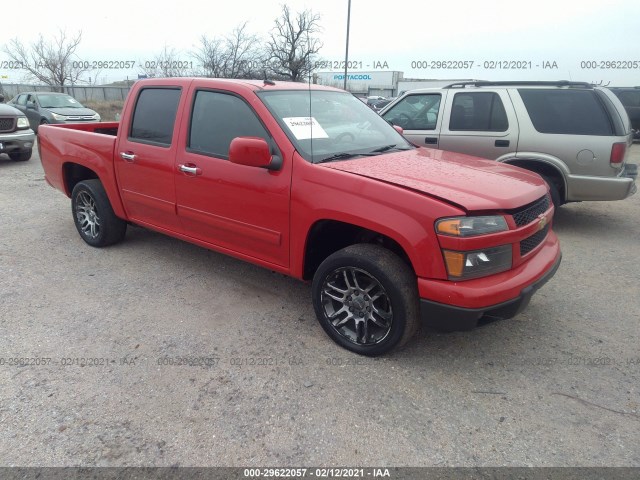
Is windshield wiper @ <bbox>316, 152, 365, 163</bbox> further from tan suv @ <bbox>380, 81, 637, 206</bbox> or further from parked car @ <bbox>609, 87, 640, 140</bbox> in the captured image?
parked car @ <bbox>609, 87, 640, 140</bbox>

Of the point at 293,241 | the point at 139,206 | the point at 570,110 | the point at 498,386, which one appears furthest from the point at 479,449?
the point at 570,110

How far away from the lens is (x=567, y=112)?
5.62m

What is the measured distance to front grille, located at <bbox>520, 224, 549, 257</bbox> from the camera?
117 inches

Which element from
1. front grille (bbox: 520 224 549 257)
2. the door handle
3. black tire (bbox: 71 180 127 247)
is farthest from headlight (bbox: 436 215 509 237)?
black tire (bbox: 71 180 127 247)

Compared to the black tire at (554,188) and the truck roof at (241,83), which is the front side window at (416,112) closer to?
the black tire at (554,188)

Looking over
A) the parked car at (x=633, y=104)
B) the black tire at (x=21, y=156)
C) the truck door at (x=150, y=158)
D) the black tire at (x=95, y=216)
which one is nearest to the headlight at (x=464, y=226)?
the truck door at (x=150, y=158)

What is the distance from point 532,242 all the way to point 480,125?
340 centimetres

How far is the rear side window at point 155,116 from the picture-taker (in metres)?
4.06

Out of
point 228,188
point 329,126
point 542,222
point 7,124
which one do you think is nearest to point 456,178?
point 542,222

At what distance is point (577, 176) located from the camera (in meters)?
5.57

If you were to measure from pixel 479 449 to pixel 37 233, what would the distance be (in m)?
5.43

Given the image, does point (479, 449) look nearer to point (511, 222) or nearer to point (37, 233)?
point (511, 222)

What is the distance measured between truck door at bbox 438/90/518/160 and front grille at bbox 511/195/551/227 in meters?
2.84

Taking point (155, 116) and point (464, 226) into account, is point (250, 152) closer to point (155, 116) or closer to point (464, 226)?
point (464, 226)
